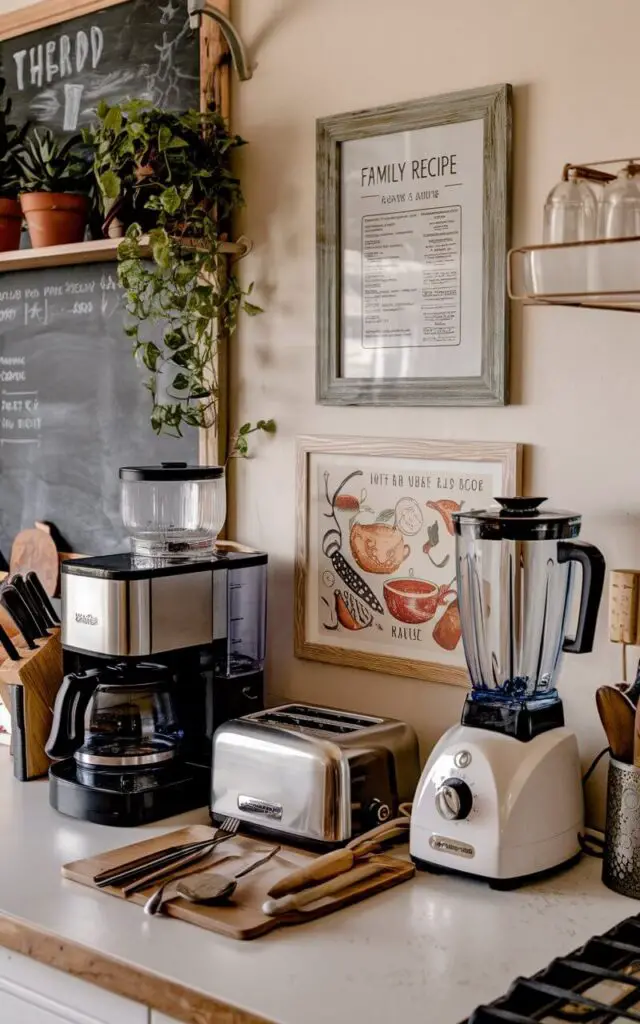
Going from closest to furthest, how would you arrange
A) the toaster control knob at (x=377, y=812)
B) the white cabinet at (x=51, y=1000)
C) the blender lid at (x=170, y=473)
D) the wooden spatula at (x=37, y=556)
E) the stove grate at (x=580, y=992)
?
1. the stove grate at (x=580, y=992)
2. the white cabinet at (x=51, y=1000)
3. the toaster control knob at (x=377, y=812)
4. the blender lid at (x=170, y=473)
5. the wooden spatula at (x=37, y=556)

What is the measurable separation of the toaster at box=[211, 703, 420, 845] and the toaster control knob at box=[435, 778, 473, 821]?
0.15m

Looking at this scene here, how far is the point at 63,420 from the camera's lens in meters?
2.55

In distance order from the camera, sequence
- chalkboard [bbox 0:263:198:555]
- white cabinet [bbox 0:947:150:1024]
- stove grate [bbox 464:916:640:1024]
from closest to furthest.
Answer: stove grate [bbox 464:916:640:1024]
white cabinet [bbox 0:947:150:1024]
chalkboard [bbox 0:263:198:555]

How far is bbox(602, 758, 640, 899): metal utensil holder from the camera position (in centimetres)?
159

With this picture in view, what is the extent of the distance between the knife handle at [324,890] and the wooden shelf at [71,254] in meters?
1.09

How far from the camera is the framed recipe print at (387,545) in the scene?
194 cm

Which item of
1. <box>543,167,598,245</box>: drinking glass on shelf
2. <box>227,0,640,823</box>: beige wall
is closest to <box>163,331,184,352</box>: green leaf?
<box>227,0,640,823</box>: beige wall

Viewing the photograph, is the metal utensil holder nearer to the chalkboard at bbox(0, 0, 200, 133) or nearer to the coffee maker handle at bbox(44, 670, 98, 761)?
the coffee maker handle at bbox(44, 670, 98, 761)

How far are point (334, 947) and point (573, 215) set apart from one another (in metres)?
0.95

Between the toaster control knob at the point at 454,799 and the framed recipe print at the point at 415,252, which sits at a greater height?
the framed recipe print at the point at 415,252

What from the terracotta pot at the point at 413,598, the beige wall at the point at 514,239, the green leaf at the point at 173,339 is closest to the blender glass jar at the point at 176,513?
the beige wall at the point at 514,239

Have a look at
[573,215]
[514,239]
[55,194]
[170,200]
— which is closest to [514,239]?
[514,239]

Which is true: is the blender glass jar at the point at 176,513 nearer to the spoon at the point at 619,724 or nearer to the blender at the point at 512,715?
the blender at the point at 512,715

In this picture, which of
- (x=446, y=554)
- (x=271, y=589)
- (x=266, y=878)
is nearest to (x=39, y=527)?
(x=271, y=589)
